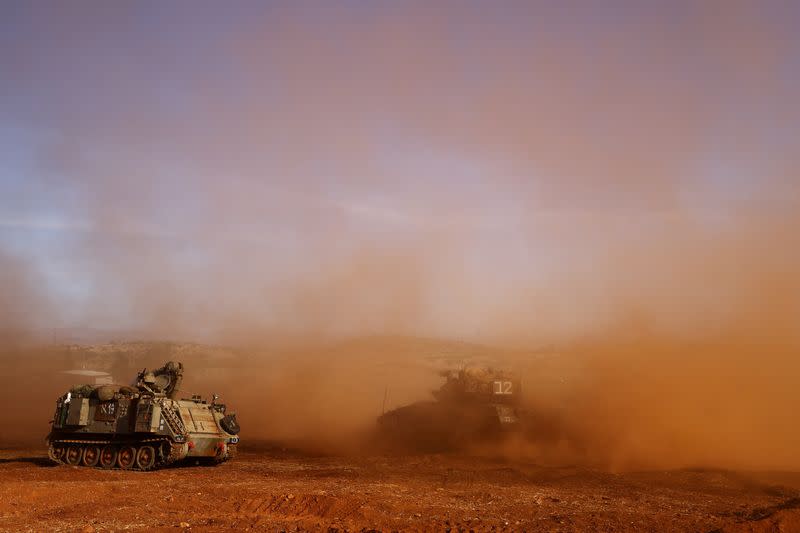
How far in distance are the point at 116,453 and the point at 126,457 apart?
0.40 m

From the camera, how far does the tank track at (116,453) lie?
21672 millimetres

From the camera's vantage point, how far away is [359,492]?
16.6 m

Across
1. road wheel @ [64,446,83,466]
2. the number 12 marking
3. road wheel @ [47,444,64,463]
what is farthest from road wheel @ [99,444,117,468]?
the number 12 marking

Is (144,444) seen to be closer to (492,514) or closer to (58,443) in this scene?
(58,443)

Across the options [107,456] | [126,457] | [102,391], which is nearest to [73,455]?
[107,456]

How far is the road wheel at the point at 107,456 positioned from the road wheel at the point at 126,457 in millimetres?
160

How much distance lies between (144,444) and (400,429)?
13615 mm

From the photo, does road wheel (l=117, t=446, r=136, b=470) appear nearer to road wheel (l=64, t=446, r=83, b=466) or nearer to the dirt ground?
the dirt ground

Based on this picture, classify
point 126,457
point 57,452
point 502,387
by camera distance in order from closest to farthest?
point 126,457 < point 57,452 < point 502,387

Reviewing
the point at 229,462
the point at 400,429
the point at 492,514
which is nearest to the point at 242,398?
the point at 400,429

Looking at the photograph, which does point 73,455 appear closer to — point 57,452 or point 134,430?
point 57,452

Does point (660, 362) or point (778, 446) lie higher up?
point (660, 362)

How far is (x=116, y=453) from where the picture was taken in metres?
22.4

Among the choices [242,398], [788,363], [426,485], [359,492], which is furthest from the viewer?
[242,398]
